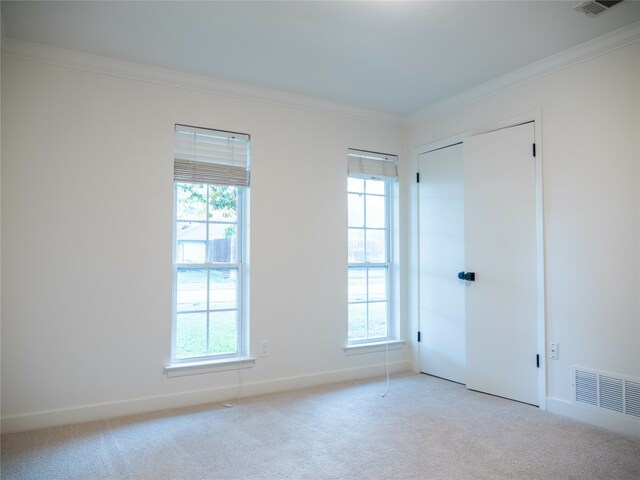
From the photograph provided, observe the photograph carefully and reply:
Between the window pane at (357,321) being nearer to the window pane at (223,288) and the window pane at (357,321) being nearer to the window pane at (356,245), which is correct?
the window pane at (356,245)

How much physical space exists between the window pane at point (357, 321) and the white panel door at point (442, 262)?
1.86 ft

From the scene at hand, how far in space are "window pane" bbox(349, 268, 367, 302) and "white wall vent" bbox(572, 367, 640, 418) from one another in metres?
1.91

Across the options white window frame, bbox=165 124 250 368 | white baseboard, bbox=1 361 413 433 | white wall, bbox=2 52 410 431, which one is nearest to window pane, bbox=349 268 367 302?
white wall, bbox=2 52 410 431

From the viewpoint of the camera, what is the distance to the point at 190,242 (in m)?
3.68

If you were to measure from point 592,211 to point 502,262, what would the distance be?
784 millimetres

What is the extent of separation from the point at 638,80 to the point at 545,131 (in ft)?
2.16

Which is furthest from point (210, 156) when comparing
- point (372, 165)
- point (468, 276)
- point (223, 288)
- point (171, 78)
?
point (468, 276)

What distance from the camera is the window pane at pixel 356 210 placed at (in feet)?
14.7

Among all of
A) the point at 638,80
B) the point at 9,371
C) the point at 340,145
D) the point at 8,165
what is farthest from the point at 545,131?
the point at 9,371

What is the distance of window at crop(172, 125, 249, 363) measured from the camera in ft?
11.9

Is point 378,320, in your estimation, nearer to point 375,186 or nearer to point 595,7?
point 375,186

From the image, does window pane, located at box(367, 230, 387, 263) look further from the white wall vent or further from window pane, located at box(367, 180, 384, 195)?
the white wall vent

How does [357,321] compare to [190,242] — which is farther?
[357,321]

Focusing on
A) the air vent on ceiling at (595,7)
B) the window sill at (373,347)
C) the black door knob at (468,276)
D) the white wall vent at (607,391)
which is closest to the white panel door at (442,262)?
the black door knob at (468,276)
